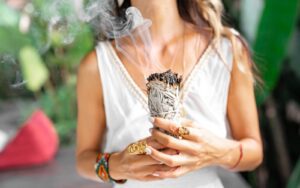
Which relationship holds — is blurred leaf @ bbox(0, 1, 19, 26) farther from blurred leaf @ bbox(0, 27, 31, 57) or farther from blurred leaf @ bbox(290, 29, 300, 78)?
blurred leaf @ bbox(290, 29, 300, 78)

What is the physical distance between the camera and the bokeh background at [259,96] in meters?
1.21

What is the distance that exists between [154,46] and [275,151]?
1090mm

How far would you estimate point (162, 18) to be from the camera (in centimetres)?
64

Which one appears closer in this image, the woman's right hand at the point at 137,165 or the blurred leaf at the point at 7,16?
the woman's right hand at the point at 137,165

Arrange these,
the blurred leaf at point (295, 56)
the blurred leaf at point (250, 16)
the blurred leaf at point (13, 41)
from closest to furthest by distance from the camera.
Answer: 1. the blurred leaf at point (13, 41)
2. the blurred leaf at point (250, 16)
3. the blurred leaf at point (295, 56)

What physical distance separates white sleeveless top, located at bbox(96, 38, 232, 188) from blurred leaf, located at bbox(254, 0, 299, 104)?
49 cm

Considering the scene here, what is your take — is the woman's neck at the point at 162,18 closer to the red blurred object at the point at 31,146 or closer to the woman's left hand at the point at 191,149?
the woman's left hand at the point at 191,149

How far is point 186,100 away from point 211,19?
0.38ft

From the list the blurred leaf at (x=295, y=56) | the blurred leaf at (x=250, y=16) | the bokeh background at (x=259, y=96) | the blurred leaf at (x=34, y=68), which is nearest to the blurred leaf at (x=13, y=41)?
the bokeh background at (x=259, y=96)

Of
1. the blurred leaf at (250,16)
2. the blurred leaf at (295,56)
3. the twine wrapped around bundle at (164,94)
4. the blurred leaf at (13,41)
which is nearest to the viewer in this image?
the twine wrapped around bundle at (164,94)

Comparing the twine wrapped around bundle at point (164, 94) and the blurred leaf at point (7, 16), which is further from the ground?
the blurred leaf at point (7, 16)

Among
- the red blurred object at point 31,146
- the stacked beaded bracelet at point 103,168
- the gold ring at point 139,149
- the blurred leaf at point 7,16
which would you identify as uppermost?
the blurred leaf at point 7,16

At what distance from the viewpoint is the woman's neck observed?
24.6 inches

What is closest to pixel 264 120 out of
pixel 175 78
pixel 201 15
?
pixel 201 15
